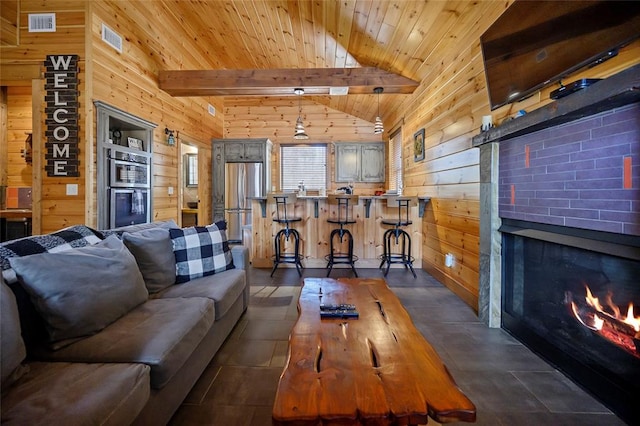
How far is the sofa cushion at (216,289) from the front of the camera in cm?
190

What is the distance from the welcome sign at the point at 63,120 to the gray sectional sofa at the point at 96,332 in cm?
211

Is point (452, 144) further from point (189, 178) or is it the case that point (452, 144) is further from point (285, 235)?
point (189, 178)

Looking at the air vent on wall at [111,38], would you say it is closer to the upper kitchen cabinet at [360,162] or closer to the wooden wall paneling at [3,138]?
the wooden wall paneling at [3,138]

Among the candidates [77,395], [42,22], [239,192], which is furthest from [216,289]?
[239,192]

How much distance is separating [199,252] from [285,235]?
Answer: 221cm

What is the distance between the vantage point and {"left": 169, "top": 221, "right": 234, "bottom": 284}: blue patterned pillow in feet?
7.33

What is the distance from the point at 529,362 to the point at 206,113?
6701mm

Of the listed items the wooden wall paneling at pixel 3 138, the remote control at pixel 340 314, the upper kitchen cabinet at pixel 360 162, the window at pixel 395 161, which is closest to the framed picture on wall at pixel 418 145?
the window at pixel 395 161

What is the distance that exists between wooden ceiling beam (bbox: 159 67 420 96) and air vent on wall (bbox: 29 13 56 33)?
4.37 feet

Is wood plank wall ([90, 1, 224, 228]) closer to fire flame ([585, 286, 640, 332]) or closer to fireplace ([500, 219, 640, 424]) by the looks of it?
fireplace ([500, 219, 640, 424])

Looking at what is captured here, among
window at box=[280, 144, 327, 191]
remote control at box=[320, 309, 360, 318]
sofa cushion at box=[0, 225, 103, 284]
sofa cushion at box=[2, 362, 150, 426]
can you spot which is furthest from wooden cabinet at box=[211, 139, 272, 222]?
sofa cushion at box=[2, 362, 150, 426]

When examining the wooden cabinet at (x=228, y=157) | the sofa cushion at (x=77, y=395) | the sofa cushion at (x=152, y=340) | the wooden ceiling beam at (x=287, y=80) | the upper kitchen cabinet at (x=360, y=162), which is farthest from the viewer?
the upper kitchen cabinet at (x=360, y=162)

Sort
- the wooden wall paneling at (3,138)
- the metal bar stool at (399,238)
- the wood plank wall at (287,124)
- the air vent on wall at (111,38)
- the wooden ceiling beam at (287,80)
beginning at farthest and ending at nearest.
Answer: the wood plank wall at (287,124)
the wooden ceiling beam at (287,80)
the wooden wall paneling at (3,138)
the metal bar stool at (399,238)
the air vent on wall at (111,38)

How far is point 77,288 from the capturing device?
1292 mm
